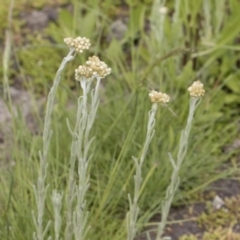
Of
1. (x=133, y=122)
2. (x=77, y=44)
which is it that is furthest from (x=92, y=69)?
(x=133, y=122)

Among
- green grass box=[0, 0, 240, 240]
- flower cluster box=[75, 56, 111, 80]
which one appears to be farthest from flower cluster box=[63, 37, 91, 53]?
green grass box=[0, 0, 240, 240]

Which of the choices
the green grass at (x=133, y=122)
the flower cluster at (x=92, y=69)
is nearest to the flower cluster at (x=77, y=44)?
the flower cluster at (x=92, y=69)

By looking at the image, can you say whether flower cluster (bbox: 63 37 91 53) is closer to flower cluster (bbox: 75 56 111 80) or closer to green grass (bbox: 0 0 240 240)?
flower cluster (bbox: 75 56 111 80)

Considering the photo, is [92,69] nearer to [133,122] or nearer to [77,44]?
[77,44]

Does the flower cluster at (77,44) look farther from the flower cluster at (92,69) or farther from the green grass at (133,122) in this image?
the green grass at (133,122)

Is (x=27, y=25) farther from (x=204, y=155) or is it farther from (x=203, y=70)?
(x=204, y=155)

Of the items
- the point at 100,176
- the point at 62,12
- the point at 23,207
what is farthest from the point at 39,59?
the point at 23,207

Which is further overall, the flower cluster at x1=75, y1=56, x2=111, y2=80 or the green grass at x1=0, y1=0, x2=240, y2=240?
the green grass at x1=0, y1=0, x2=240, y2=240

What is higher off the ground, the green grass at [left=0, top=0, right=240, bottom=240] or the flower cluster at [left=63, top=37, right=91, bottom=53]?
the flower cluster at [left=63, top=37, right=91, bottom=53]

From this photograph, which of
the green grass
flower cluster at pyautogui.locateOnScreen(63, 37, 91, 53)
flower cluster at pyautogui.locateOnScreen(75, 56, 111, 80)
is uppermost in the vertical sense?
flower cluster at pyautogui.locateOnScreen(63, 37, 91, 53)
